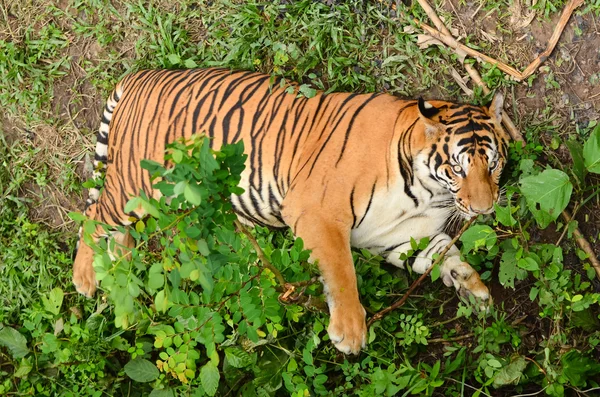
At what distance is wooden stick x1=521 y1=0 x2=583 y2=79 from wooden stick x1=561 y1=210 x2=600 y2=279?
685 millimetres

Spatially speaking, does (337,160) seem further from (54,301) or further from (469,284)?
(54,301)

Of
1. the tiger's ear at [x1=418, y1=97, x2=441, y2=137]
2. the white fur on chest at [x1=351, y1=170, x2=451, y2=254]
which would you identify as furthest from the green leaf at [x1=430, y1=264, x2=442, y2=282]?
the tiger's ear at [x1=418, y1=97, x2=441, y2=137]

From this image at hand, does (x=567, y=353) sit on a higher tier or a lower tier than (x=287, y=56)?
lower

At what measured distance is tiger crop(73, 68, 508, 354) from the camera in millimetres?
2611

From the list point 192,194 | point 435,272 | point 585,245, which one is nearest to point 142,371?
point 435,272

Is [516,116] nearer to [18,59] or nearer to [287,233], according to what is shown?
[287,233]

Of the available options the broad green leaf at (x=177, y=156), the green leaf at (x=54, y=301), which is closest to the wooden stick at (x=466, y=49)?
the broad green leaf at (x=177, y=156)

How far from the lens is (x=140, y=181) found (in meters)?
3.12

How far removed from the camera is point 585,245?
2.79 m

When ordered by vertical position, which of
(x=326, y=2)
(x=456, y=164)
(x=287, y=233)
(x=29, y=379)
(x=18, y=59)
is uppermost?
(x=326, y=2)

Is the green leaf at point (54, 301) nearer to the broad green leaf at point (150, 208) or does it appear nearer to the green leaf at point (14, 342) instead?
the green leaf at point (14, 342)

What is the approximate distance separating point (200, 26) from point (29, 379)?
2.02m

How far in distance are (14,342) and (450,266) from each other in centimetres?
220

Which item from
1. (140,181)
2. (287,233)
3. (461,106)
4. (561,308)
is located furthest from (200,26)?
(561,308)
